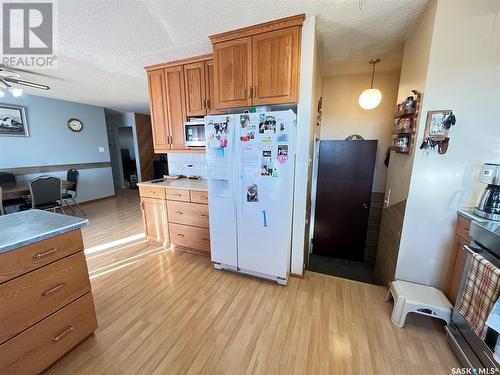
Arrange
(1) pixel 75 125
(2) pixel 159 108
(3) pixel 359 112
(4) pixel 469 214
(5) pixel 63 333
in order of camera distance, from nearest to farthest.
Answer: (5) pixel 63 333 → (4) pixel 469 214 → (2) pixel 159 108 → (3) pixel 359 112 → (1) pixel 75 125

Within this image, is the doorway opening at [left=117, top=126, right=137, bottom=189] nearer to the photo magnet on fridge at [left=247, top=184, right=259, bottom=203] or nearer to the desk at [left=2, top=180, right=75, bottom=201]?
the desk at [left=2, top=180, right=75, bottom=201]

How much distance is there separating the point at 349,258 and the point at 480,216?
1983mm

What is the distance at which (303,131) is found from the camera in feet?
6.30

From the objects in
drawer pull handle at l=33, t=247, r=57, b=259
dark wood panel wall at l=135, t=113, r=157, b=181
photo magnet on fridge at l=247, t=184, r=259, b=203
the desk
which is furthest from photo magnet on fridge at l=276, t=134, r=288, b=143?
dark wood panel wall at l=135, t=113, r=157, b=181

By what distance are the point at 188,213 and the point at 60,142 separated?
4307 mm

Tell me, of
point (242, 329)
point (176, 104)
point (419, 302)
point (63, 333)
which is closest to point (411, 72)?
point (419, 302)

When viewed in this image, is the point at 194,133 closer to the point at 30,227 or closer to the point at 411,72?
the point at 30,227

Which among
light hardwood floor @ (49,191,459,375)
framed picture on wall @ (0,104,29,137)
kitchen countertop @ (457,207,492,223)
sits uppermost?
framed picture on wall @ (0,104,29,137)

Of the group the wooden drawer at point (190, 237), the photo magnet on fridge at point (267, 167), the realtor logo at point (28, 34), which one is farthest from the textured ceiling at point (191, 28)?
the wooden drawer at point (190, 237)

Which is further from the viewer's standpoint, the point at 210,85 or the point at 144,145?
the point at 144,145

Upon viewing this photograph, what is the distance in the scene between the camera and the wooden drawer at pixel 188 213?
8.13ft

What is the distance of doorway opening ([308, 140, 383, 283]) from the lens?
2.90m

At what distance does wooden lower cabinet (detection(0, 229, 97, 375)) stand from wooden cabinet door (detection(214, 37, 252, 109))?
5.60 ft

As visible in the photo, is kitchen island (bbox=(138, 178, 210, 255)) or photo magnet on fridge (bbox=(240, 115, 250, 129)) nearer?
photo magnet on fridge (bbox=(240, 115, 250, 129))
